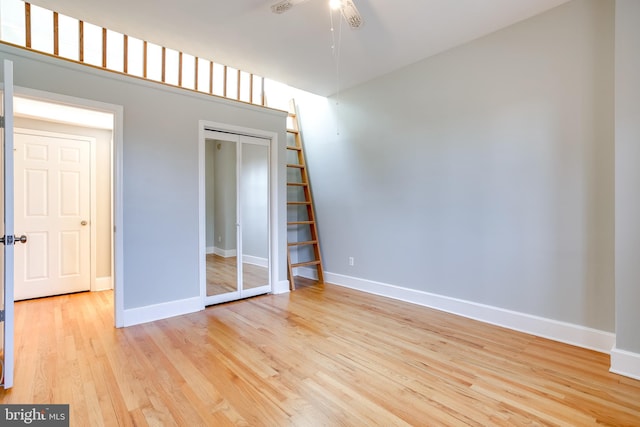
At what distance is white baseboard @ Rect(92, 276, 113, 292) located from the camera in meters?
4.16

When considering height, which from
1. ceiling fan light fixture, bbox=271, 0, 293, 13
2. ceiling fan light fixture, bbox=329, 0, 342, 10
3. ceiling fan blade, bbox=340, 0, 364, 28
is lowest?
ceiling fan light fixture, bbox=271, 0, 293, 13

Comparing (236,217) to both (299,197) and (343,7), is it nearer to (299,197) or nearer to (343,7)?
(299,197)

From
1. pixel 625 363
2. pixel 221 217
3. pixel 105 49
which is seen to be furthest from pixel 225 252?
pixel 625 363

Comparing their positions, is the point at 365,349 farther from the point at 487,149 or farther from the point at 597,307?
the point at 487,149

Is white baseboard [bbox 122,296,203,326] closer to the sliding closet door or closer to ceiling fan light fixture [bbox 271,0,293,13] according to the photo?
the sliding closet door

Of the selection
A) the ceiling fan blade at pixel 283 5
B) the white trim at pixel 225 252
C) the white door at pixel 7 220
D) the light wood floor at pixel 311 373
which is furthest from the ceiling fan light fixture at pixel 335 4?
the white trim at pixel 225 252

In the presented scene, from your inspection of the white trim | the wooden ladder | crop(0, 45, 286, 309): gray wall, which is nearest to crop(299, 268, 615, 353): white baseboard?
the wooden ladder

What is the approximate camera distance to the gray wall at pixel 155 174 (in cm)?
286

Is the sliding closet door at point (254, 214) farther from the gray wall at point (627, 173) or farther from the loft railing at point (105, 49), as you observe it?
the gray wall at point (627, 173)

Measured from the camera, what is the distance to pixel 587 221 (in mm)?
2459

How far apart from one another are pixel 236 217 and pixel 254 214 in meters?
0.25

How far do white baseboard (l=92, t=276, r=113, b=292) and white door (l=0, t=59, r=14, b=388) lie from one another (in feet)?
8.14

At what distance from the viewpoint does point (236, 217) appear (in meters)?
3.78


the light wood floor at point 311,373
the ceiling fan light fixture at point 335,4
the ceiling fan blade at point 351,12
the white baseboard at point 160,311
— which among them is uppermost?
the ceiling fan light fixture at point 335,4
